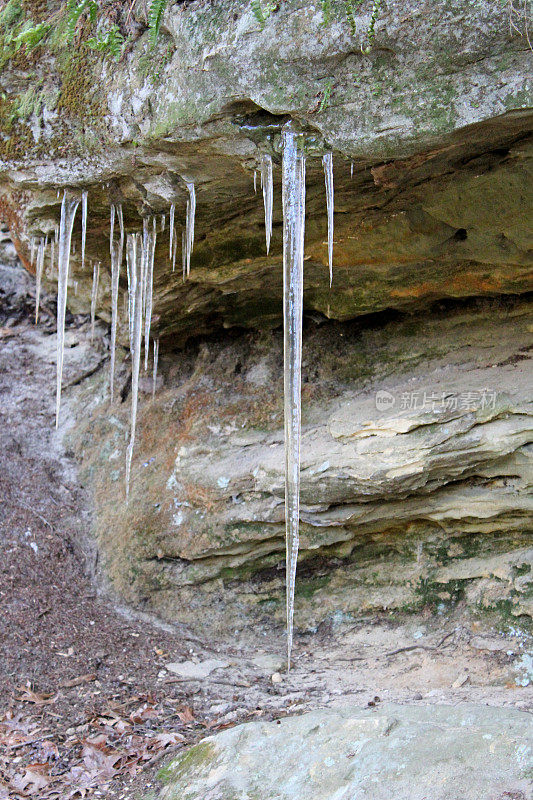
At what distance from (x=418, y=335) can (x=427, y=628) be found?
2601mm

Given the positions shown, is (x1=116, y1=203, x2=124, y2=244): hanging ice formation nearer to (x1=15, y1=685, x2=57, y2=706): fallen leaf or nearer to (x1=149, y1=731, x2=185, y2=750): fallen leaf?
(x1=15, y1=685, x2=57, y2=706): fallen leaf

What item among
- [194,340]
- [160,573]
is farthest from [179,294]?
[160,573]

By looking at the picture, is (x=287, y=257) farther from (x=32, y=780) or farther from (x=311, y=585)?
(x=32, y=780)

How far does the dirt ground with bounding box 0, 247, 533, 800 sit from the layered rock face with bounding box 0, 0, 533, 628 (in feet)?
1.00

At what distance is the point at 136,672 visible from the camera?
221 inches

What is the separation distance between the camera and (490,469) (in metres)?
5.27

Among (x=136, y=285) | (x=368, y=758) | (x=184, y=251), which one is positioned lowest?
(x=368, y=758)

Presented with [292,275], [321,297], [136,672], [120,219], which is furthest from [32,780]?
[321,297]

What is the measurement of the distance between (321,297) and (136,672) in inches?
146

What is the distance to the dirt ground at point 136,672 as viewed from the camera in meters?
4.53

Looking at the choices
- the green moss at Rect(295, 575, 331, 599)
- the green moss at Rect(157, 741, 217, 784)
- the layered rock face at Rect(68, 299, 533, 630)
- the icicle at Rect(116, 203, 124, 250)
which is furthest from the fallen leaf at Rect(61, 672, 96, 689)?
the icicle at Rect(116, 203, 124, 250)

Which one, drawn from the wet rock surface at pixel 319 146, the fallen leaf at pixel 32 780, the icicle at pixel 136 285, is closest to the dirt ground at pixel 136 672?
the fallen leaf at pixel 32 780

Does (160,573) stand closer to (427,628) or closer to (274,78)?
(427,628)

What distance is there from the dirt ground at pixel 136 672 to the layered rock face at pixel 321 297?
1.00ft
